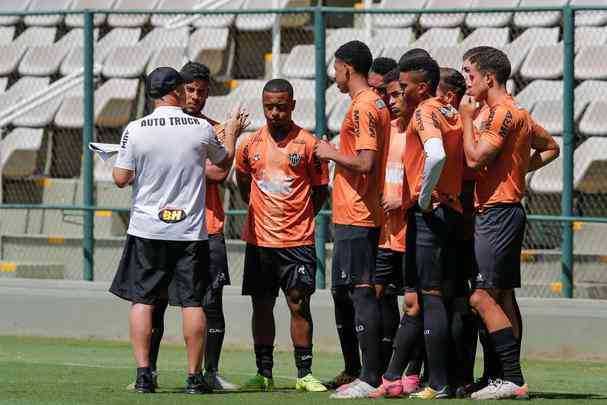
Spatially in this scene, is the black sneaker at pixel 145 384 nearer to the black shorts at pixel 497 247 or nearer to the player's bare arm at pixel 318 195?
the player's bare arm at pixel 318 195

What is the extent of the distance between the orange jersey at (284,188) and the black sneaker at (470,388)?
1463mm

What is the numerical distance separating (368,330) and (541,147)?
1688 millimetres

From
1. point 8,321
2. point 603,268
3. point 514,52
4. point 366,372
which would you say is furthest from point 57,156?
point 366,372

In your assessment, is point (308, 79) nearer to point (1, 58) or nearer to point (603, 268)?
point (603, 268)

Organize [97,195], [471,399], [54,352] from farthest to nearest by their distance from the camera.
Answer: [97,195] < [54,352] < [471,399]

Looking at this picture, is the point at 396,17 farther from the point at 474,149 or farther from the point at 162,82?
the point at 474,149

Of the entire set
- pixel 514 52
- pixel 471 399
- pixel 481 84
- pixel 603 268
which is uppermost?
pixel 514 52

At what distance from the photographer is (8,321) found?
13805 mm

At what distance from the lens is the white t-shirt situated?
907 cm

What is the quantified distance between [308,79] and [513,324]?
19.5ft

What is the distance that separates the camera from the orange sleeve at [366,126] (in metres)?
9.12

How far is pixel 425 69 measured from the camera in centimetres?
889

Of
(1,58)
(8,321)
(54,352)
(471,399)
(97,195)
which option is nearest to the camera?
(471,399)

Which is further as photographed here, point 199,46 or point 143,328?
point 199,46
